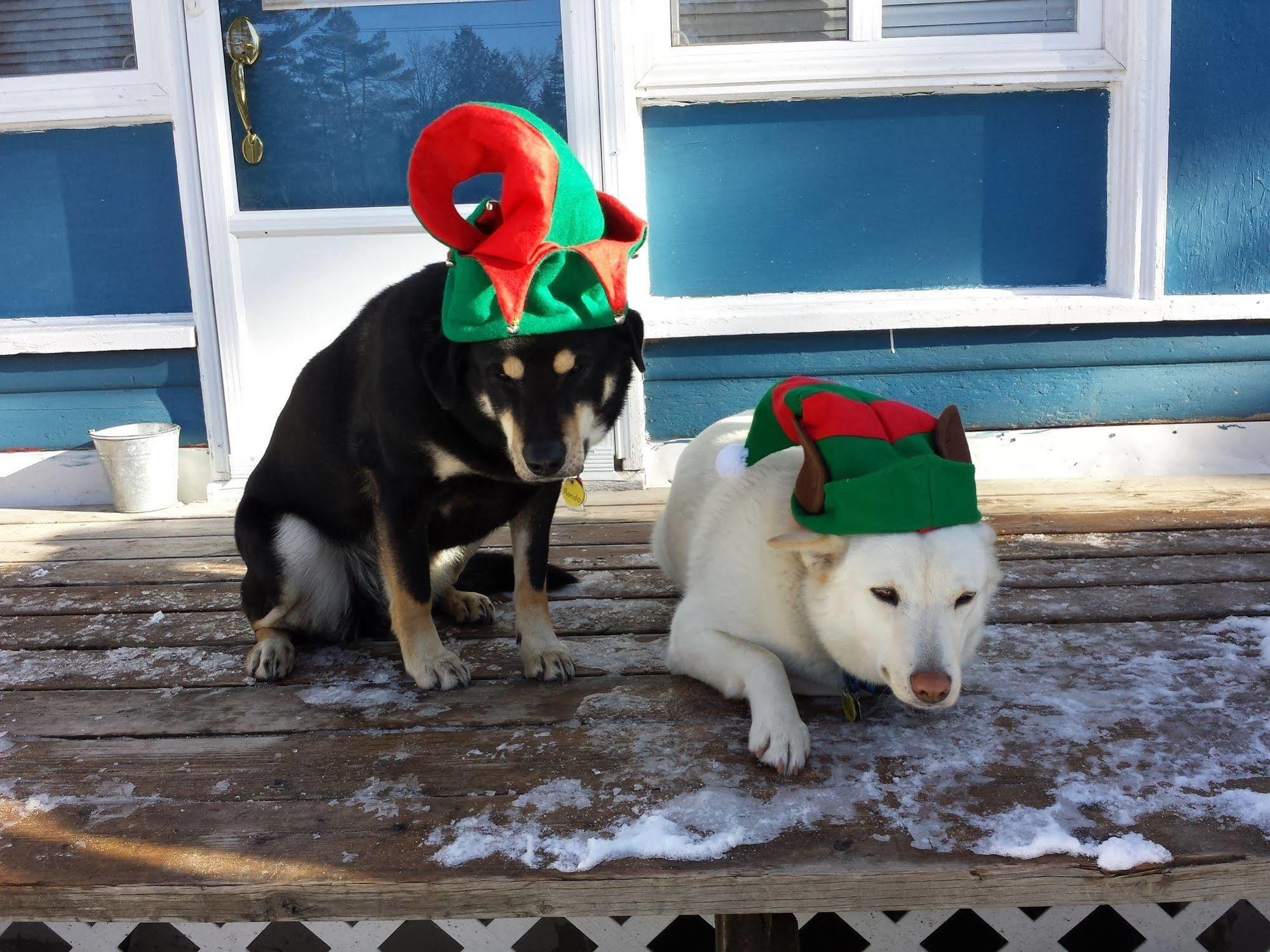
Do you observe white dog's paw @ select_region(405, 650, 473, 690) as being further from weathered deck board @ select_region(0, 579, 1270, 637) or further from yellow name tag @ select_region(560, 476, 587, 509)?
yellow name tag @ select_region(560, 476, 587, 509)

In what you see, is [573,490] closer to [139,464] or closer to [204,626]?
[204,626]

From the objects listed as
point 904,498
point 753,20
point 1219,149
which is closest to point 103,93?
point 753,20

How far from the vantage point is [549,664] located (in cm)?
216

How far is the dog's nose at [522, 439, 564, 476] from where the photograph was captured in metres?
1.90

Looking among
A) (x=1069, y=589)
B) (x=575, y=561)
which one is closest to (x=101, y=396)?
(x=575, y=561)

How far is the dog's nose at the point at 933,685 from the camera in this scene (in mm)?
1614

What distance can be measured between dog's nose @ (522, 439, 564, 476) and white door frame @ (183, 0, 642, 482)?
194cm

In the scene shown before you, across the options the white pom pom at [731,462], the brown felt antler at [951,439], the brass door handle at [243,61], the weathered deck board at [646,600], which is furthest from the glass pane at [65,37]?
the brown felt antler at [951,439]

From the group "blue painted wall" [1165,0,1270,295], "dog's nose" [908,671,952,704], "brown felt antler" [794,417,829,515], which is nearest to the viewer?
"dog's nose" [908,671,952,704]

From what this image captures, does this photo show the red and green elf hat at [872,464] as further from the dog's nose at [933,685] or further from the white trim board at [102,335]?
the white trim board at [102,335]

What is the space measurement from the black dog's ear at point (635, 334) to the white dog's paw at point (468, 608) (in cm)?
81

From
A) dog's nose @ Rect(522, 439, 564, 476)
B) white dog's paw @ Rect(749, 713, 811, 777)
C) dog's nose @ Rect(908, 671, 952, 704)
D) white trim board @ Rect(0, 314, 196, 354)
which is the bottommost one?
white dog's paw @ Rect(749, 713, 811, 777)

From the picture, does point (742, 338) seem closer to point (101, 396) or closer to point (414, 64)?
point (414, 64)

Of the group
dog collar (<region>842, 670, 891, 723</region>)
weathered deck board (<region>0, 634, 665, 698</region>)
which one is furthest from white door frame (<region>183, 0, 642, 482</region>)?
dog collar (<region>842, 670, 891, 723</region>)
